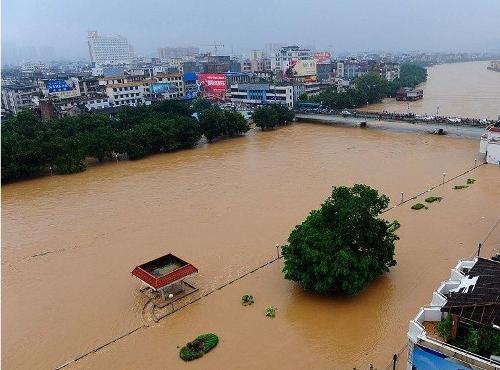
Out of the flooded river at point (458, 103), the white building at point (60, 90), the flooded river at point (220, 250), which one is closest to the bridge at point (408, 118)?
the flooded river at point (220, 250)

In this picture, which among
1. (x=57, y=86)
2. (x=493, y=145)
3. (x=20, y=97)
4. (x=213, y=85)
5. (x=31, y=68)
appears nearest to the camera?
(x=493, y=145)

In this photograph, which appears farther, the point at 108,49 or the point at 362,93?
the point at 108,49

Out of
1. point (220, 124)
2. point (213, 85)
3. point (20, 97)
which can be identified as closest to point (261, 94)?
point (213, 85)

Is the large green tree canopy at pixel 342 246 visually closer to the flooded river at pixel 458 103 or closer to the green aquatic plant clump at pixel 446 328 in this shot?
the green aquatic plant clump at pixel 446 328

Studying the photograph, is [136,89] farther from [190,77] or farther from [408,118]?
[408,118]

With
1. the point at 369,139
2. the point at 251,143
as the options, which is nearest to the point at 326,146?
the point at 369,139

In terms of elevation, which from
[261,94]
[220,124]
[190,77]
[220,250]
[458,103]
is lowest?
[220,250]
